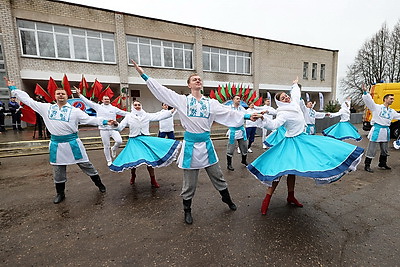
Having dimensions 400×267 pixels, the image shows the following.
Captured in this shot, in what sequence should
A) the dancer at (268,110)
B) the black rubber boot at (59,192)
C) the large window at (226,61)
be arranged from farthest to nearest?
the large window at (226,61), the dancer at (268,110), the black rubber boot at (59,192)

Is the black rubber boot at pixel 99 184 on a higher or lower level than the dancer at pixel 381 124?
lower

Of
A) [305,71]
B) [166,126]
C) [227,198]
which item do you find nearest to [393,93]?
[166,126]

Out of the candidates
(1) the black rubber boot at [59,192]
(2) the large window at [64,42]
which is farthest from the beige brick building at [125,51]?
(1) the black rubber boot at [59,192]

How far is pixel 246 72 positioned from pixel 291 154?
737 inches

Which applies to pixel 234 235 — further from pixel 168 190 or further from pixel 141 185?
pixel 141 185

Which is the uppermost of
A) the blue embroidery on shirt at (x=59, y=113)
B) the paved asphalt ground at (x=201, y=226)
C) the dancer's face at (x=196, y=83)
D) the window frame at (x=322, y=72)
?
the window frame at (x=322, y=72)

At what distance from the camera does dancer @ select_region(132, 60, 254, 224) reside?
290 cm

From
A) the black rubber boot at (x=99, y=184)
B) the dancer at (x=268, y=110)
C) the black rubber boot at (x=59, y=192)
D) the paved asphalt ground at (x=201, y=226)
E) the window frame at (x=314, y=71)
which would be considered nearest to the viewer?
the paved asphalt ground at (x=201, y=226)

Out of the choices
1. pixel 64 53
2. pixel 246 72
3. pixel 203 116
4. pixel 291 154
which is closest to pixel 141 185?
pixel 203 116

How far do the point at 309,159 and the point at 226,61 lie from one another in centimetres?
1786

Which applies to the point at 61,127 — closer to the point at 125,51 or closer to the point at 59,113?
the point at 59,113

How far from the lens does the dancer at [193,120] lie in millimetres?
2904

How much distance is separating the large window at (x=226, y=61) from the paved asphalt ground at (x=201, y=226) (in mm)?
15607

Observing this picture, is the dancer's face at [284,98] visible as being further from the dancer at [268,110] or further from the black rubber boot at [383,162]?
the black rubber boot at [383,162]
